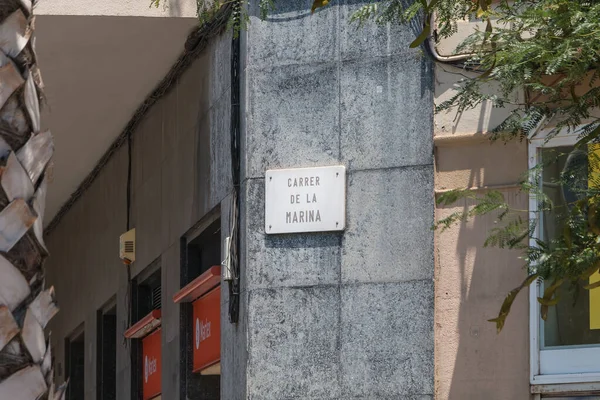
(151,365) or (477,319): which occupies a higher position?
(477,319)

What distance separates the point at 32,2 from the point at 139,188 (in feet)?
36.3

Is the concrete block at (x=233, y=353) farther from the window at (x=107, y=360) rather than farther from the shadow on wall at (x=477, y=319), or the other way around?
the window at (x=107, y=360)

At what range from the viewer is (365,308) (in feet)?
34.9

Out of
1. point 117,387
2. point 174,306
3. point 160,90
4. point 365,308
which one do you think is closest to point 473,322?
point 365,308

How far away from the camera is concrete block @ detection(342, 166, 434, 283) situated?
10.6 m

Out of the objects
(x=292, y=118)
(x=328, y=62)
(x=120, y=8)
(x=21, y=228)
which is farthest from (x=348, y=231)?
(x=21, y=228)

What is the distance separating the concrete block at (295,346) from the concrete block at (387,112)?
1.11m

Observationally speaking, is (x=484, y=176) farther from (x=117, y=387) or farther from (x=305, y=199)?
(x=117, y=387)

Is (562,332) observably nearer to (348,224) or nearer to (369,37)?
(348,224)

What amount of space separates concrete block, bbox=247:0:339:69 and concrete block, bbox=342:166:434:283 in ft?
3.52

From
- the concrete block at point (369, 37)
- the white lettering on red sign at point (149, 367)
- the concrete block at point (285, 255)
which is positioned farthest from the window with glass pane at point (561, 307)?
the white lettering on red sign at point (149, 367)

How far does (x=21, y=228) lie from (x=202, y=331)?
8.69 m

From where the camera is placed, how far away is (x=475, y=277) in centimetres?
1038

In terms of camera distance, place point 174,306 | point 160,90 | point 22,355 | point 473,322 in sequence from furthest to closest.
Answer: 1. point 160,90
2. point 174,306
3. point 473,322
4. point 22,355
